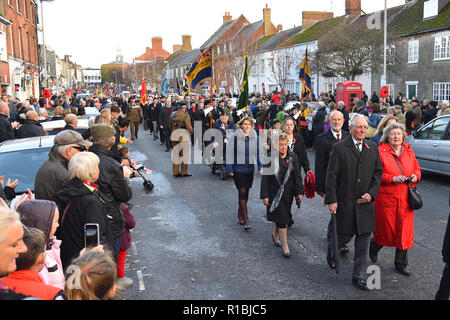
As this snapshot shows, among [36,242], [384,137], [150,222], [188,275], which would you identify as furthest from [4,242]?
[150,222]

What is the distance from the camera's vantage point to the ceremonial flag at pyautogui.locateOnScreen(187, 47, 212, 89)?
13.4 m

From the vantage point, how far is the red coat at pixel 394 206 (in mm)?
5461

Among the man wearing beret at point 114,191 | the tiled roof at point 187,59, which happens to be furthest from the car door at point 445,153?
the tiled roof at point 187,59

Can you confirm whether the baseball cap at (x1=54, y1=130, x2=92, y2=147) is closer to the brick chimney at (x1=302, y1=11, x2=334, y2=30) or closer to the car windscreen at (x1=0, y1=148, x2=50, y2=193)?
the car windscreen at (x1=0, y1=148, x2=50, y2=193)

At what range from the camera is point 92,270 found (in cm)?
244

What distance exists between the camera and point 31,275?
105 inches

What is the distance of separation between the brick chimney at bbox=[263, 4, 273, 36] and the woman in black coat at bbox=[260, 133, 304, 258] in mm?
58292

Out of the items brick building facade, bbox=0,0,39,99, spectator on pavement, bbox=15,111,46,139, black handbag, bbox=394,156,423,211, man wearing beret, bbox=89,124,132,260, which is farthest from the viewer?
brick building facade, bbox=0,0,39,99

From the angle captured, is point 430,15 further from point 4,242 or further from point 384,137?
point 4,242

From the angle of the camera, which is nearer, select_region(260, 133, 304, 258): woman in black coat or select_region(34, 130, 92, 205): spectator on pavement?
select_region(34, 130, 92, 205): spectator on pavement

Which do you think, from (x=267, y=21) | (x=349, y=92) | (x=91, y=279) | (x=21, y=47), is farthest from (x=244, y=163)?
(x=267, y=21)

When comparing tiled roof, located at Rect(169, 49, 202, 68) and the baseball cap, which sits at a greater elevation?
tiled roof, located at Rect(169, 49, 202, 68)

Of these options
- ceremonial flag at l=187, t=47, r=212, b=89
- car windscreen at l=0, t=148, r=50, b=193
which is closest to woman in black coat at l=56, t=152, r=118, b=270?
car windscreen at l=0, t=148, r=50, b=193

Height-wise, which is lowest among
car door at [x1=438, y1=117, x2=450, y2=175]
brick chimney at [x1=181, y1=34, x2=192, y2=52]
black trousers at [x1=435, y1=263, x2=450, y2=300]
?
black trousers at [x1=435, y1=263, x2=450, y2=300]
